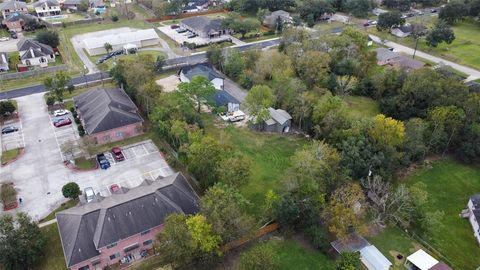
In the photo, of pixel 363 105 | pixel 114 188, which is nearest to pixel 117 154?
pixel 114 188

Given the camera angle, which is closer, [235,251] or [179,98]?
[235,251]

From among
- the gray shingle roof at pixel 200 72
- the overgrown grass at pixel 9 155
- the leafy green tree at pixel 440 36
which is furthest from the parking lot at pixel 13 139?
the leafy green tree at pixel 440 36

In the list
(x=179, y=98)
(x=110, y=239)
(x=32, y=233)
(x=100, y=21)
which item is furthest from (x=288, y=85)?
(x=100, y=21)

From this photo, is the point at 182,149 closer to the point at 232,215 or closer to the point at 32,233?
the point at 232,215

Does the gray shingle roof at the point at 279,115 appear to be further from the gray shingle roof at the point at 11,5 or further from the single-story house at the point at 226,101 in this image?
the gray shingle roof at the point at 11,5

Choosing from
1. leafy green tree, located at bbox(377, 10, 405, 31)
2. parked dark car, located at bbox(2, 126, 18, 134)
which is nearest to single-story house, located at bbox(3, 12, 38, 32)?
parked dark car, located at bbox(2, 126, 18, 134)

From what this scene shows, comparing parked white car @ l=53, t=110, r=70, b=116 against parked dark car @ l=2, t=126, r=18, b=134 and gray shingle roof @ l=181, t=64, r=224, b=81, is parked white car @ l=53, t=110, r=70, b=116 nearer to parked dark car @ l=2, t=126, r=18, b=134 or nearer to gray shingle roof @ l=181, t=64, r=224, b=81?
parked dark car @ l=2, t=126, r=18, b=134

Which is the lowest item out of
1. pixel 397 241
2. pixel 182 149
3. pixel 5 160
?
pixel 397 241
